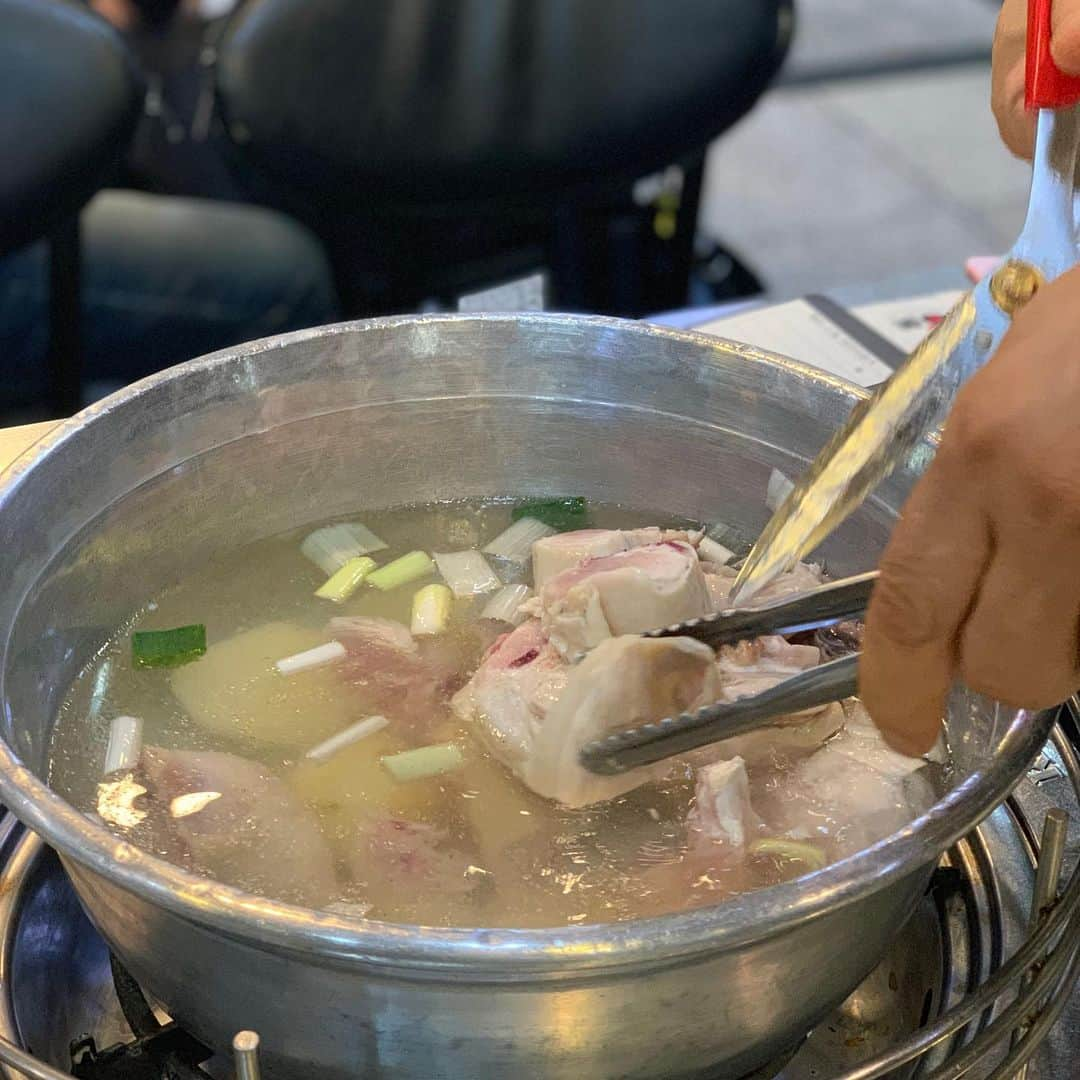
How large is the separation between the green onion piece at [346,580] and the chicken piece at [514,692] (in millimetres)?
259

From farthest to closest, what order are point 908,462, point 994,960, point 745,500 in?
point 745,500
point 908,462
point 994,960

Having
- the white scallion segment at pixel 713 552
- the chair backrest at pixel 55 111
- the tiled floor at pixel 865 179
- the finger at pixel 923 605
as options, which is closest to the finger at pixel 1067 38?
the finger at pixel 923 605

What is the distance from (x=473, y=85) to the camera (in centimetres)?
283

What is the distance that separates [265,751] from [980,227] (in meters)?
4.62

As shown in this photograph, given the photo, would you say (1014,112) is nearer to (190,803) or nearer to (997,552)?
(997,552)

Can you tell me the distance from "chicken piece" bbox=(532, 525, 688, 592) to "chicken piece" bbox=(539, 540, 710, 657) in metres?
0.12

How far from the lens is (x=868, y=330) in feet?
7.38

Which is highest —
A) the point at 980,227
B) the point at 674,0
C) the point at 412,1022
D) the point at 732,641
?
the point at 674,0

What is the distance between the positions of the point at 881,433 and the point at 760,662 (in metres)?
0.27

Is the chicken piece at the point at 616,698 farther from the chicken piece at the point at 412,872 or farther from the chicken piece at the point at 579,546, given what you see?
the chicken piece at the point at 579,546

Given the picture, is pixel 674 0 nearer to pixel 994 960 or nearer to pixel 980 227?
pixel 994 960

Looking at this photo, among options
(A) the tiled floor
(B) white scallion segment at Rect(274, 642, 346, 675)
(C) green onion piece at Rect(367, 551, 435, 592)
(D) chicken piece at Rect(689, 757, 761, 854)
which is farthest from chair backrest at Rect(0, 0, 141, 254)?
(A) the tiled floor

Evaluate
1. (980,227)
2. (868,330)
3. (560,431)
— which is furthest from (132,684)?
(980,227)

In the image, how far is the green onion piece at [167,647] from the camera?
1.56m
